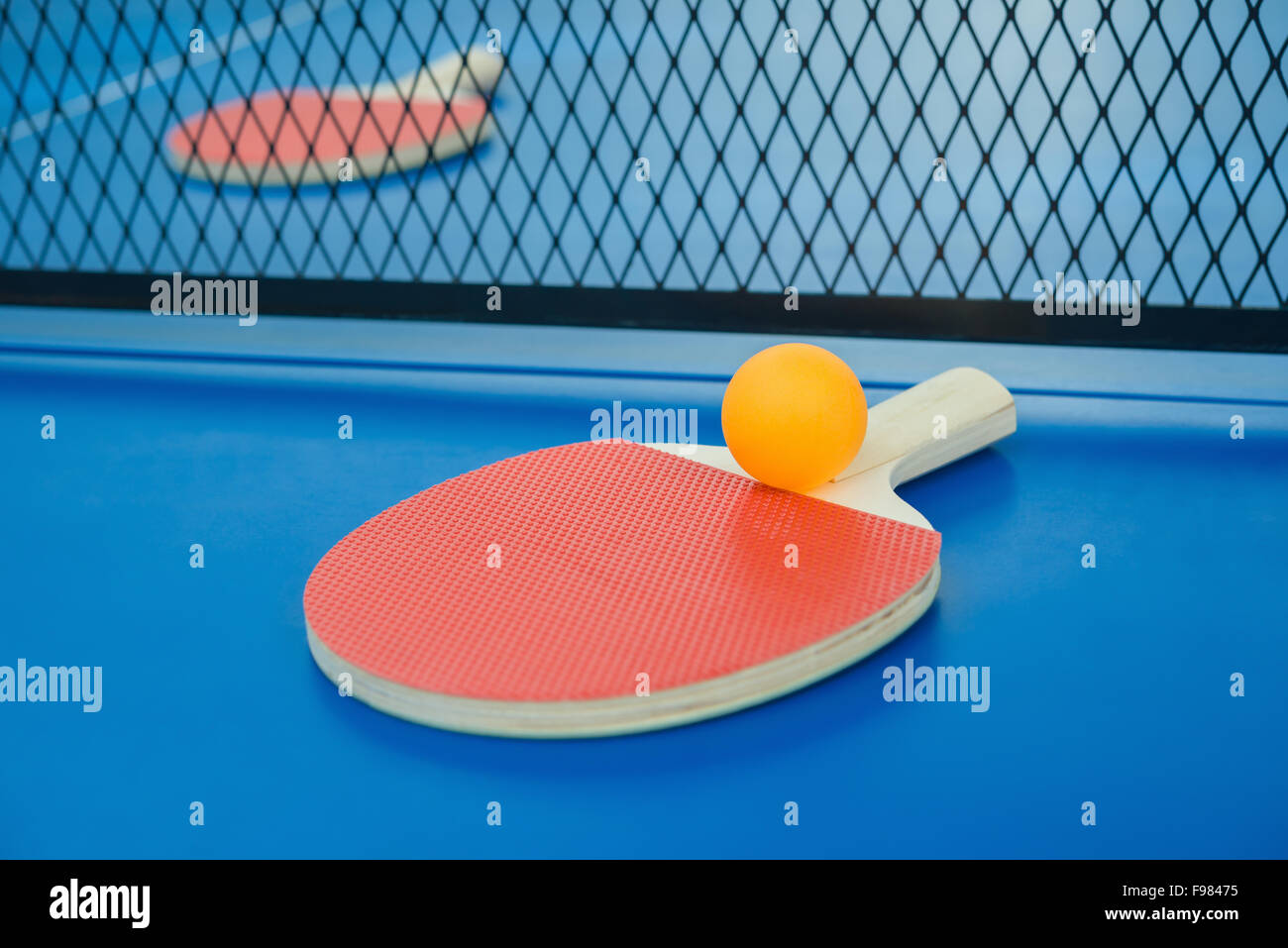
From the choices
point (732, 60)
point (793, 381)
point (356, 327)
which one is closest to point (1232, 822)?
point (793, 381)

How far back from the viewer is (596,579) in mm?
1979

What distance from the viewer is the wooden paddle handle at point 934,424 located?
94.0 inches

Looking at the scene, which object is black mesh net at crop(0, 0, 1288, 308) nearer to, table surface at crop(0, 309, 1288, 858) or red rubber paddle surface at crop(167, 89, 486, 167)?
red rubber paddle surface at crop(167, 89, 486, 167)

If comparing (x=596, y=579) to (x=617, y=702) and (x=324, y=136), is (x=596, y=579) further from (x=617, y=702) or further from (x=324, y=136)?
(x=324, y=136)

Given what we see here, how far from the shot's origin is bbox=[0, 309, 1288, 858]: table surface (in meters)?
1.67

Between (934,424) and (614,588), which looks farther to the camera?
(934,424)

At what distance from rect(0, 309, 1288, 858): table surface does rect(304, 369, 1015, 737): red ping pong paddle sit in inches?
2.3

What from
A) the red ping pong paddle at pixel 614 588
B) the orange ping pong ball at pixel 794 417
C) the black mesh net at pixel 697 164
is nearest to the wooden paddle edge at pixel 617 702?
the red ping pong paddle at pixel 614 588

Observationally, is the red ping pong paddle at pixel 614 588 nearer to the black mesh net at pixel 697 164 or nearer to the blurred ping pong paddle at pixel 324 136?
the black mesh net at pixel 697 164

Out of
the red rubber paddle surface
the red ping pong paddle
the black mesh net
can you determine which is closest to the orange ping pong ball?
the red ping pong paddle

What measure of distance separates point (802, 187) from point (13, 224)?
229 centimetres

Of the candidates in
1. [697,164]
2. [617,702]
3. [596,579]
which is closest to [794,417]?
[596,579]

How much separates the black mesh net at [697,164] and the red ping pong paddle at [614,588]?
802 millimetres

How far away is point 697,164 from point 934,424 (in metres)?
2.19
